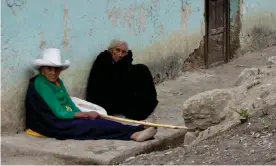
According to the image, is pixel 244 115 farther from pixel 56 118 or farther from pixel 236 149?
pixel 56 118

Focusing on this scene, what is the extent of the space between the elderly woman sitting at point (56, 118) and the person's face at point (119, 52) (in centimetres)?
84

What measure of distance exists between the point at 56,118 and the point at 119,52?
117 cm

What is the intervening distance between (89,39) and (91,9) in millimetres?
302

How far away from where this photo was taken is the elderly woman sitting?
5.21 meters

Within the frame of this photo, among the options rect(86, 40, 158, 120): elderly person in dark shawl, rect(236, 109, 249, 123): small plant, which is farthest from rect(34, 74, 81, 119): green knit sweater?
rect(236, 109, 249, 123): small plant

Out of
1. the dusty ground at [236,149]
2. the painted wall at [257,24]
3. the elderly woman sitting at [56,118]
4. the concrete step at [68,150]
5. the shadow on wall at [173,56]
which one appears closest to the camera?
the dusty ground at [236,149]

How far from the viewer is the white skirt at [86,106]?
5.70 meters

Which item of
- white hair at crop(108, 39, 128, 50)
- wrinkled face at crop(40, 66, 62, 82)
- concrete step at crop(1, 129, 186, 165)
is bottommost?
concrete step at crop(1, 129, 186, 165)

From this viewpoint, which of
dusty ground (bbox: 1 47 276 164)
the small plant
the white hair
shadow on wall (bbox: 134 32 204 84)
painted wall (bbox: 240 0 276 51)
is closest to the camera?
dusty ground (bbox: 1 47 276 164)

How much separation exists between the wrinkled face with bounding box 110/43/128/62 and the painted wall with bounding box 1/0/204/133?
243mm

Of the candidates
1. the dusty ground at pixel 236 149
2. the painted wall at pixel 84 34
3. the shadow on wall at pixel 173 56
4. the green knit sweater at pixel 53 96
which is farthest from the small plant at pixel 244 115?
the shadow on wall at pixel 173 56

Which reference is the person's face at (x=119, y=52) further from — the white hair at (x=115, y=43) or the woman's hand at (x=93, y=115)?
the woman's hand at (x=93, y=115)

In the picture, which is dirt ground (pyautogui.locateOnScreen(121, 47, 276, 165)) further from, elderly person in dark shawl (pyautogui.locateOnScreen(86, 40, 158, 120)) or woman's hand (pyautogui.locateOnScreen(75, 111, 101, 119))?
elderly person in dark shawl (pyautogui.locateOnScreen(86, 40, 158, 120))

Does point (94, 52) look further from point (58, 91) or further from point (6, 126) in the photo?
point (6, 126)
